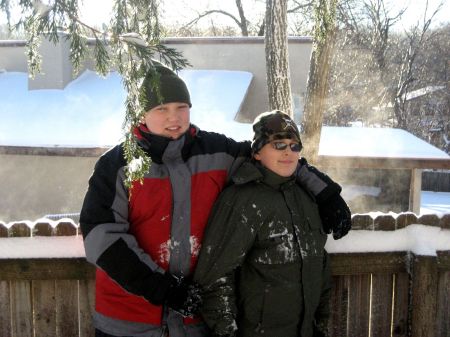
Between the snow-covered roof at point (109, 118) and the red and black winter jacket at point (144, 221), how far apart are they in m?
7.38

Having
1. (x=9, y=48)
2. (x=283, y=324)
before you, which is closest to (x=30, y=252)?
(x=283, y=324)

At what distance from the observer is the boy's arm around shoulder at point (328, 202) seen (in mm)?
2494

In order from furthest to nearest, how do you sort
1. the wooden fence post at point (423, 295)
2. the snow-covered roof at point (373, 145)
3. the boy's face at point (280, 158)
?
the snow-covered roof at point (373, 145)
the wooden fence post at point (423, 295)
the boy's face at point (280, 158)

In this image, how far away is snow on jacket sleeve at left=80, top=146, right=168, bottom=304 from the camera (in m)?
2.17

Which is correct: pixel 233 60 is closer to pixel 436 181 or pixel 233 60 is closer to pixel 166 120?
pixel 166 120

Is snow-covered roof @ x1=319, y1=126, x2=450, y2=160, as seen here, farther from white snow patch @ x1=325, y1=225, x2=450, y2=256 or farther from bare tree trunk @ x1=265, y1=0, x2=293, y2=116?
white snow patch @ x1=325, y1=225, x2=450, y2=256

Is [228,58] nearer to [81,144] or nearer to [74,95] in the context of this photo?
[74,95]

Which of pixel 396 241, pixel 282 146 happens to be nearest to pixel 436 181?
pixel 396 241

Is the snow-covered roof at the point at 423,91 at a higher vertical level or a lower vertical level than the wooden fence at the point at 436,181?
higher

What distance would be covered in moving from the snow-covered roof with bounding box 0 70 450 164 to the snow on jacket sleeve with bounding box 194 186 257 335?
289 inches

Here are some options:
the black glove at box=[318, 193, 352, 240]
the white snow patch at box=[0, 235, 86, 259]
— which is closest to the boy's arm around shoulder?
the black glove at box=[318, 193, 352, 240]

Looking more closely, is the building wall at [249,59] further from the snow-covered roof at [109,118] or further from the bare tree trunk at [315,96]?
the bare tree trunk at [315,96]

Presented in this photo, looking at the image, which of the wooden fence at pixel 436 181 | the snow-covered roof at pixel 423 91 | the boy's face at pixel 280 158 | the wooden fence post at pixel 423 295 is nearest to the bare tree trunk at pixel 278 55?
the wooden fence post at pixel 423 295

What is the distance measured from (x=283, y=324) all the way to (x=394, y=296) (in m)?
1.03
